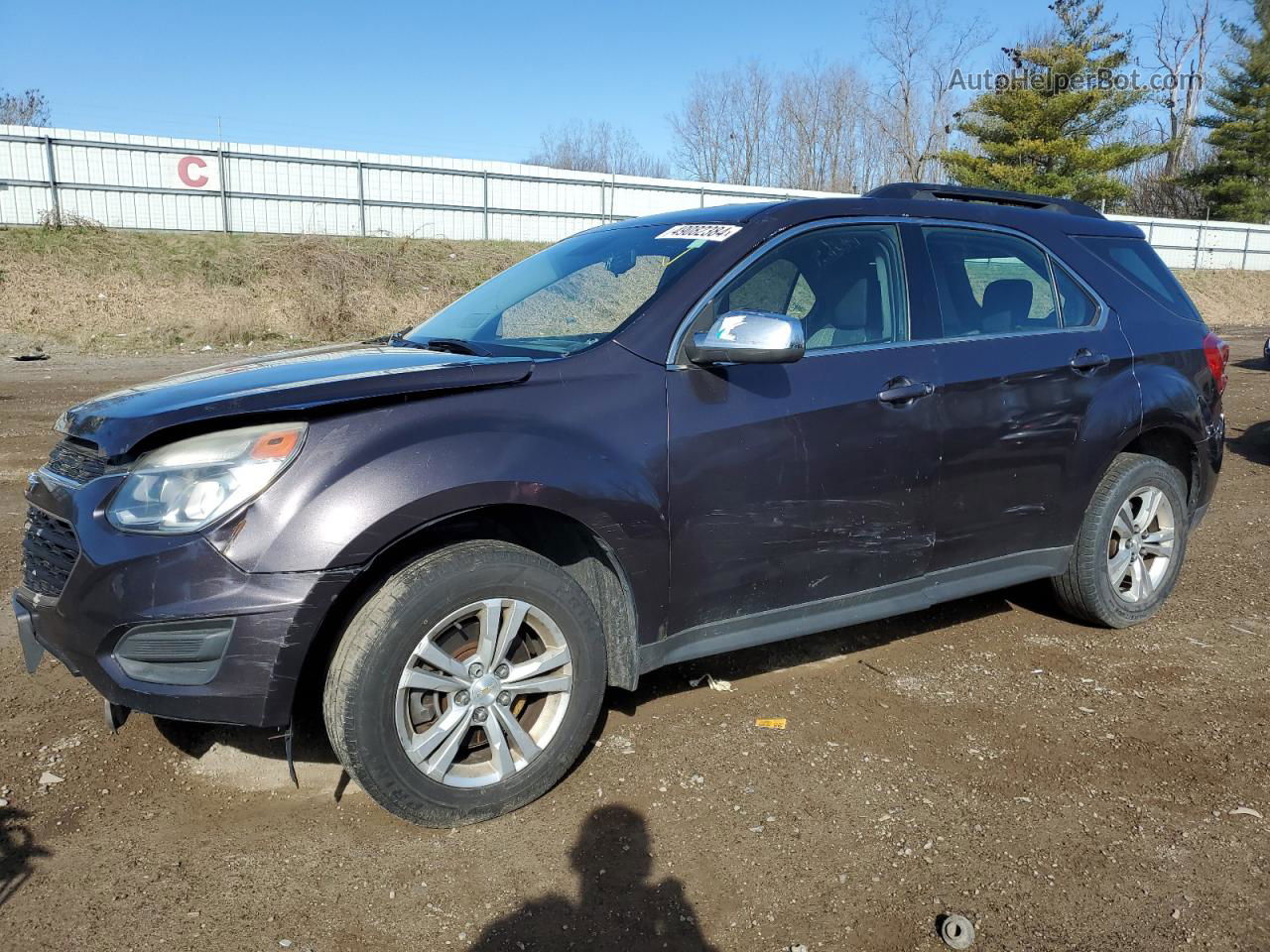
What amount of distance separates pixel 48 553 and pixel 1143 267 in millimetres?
4676

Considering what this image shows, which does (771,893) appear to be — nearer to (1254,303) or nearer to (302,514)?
(302,514)

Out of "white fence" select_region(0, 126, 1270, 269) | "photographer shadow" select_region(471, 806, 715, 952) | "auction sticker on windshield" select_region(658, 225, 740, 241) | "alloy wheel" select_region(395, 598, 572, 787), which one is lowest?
"photographer shadow" select_region(471, 806, 715, 952)

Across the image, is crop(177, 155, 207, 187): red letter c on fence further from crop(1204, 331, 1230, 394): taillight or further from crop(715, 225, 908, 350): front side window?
crop(1204, 331, 1230, 394): taillight

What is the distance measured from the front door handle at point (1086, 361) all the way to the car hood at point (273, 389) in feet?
7.95

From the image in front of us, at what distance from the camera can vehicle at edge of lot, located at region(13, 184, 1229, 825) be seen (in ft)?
8.42

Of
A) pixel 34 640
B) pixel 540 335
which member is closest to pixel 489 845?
pixel 34 640

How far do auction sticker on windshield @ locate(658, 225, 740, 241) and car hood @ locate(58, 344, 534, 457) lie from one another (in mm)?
868

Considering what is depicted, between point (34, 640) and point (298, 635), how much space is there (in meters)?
0.92

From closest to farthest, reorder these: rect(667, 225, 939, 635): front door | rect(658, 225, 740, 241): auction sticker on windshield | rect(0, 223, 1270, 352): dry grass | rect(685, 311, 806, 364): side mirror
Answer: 1. rect(685, 311, 806, 364): side mirror
2. rect(667, 225, 939, 635): front door
3. rect(658, 225, 740, 241): auction sticker on windshield
4. rect(0, 223, 1270, 352): dry grass

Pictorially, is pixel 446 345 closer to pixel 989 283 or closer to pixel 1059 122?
pixel 989 283

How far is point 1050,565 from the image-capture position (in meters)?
4.23

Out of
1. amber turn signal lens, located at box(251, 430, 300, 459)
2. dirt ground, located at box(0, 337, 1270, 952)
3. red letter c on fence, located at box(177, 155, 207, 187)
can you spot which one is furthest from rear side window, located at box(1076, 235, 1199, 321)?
red letter c on fence, located at box(177, 155, 207, 187)

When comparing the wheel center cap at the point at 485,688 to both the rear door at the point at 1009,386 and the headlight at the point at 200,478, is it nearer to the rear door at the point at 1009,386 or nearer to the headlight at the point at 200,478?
the headlight at the point at 200,478

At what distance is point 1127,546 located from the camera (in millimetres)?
4512
